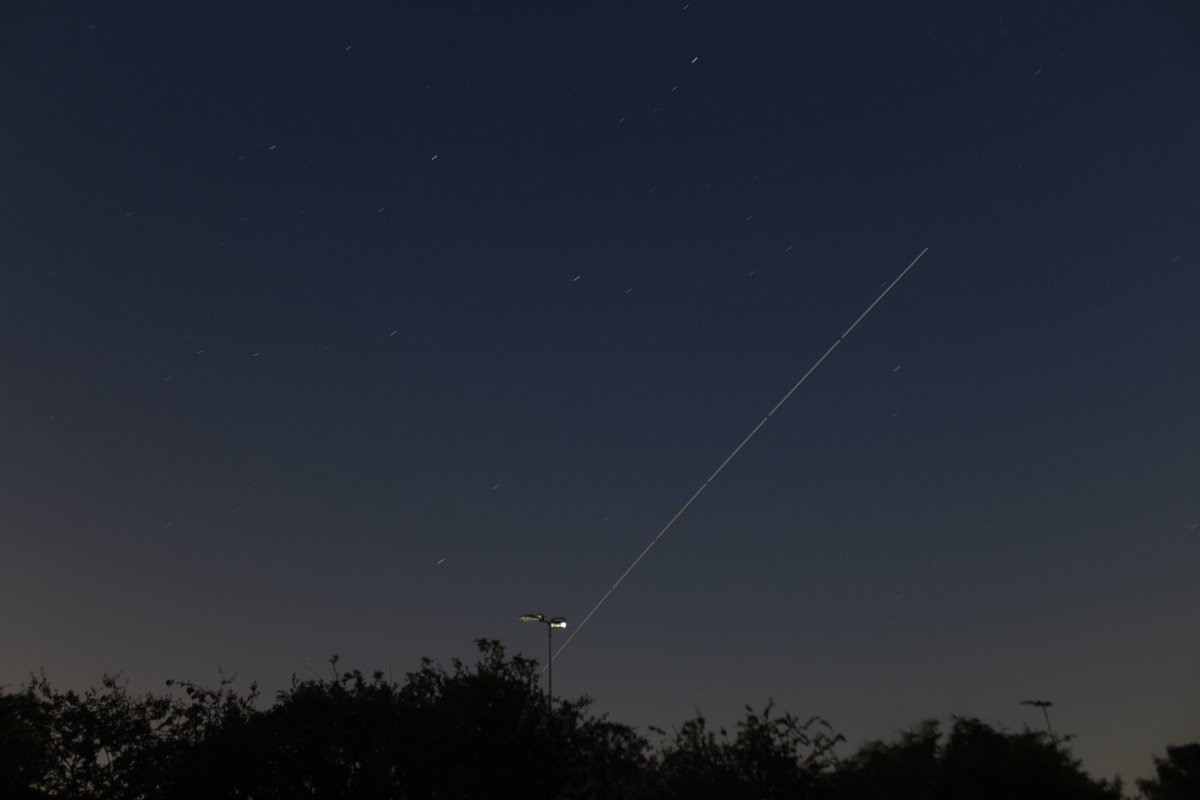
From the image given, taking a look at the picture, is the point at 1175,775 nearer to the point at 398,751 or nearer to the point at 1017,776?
the point at 1017,776

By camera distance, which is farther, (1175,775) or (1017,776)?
(1175,775)

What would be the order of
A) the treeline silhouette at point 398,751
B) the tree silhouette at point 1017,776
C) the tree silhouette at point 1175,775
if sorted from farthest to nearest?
the tree silhouette at point 1175,775
the tree silhouette at point 1017,776
the treeline silhouette at point 398,751

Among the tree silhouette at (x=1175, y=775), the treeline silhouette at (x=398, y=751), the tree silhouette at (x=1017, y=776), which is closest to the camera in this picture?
the treeline silhouette at (x=398, y=751)

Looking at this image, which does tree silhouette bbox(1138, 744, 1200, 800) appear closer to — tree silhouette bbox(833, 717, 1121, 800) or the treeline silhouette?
tree silhouette bbox(833, 717, 1121, 800)

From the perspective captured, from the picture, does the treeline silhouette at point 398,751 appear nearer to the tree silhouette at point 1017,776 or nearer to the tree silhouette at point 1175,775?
the tree silhouette at point 1017,776

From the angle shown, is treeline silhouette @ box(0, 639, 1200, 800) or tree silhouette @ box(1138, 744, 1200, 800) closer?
treeline silhouette @ box(0, 639, 1200, 800)

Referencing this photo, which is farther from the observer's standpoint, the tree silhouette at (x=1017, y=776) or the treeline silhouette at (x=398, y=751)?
the tree silhouette at (x=1017, y=776)

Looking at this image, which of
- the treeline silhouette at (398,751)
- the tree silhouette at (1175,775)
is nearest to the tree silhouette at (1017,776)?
the treeline silhouette at (398,751)

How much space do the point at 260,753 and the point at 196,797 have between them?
2755 millimetres

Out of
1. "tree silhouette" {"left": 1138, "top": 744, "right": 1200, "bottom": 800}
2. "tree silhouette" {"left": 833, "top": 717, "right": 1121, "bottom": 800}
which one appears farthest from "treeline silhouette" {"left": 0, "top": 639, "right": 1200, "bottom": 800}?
"tree silhouette" {"left": 1138, "top": 744, "right": 1200, "bottom": 800}

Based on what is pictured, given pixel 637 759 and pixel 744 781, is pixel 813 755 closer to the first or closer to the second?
pixel 744 781

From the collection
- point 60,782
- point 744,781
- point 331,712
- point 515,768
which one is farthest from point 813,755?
point 60,782

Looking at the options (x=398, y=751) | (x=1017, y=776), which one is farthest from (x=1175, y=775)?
(x=398, y=751)

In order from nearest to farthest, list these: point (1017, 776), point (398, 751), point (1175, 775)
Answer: point (398, 751)
point (1017, 776)
point (1175, 775)
